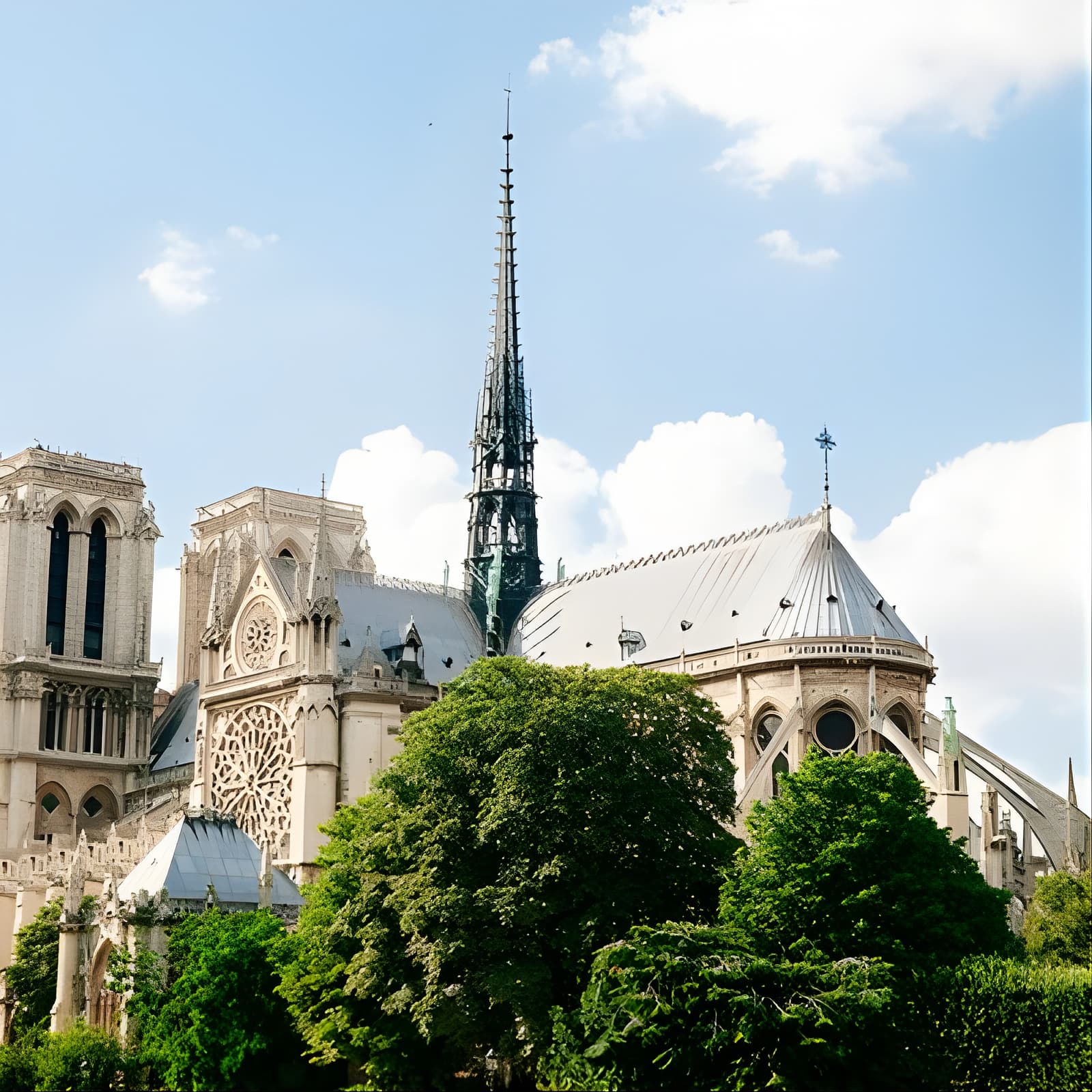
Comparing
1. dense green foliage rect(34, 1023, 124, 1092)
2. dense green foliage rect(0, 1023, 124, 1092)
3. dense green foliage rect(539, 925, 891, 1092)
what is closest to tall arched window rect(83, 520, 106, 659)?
dense green foliage rect(0, 1023, 124, 1092)

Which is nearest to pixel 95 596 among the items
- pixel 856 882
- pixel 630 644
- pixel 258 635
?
pixel 258 635

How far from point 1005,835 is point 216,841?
32188 mm

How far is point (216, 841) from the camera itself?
59750 millimetres

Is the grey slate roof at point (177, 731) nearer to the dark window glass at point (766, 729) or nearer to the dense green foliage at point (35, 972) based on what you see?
the dense green foliage at point (35, 972)

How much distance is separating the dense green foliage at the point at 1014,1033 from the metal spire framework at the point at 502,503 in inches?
1719

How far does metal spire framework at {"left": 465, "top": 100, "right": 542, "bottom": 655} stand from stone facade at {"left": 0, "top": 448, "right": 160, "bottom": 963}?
81.1 ft

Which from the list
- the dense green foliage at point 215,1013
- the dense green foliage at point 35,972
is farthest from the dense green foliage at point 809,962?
the dense green foliage at point 35,972

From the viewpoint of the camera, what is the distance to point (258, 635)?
7994cm

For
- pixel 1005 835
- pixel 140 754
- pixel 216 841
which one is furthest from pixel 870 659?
pixel 140 754

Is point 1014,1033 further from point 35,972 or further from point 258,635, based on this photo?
point 258,635

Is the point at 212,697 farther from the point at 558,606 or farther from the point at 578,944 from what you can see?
the point at 578,944

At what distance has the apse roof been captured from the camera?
70000 mm

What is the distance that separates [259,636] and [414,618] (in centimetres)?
684

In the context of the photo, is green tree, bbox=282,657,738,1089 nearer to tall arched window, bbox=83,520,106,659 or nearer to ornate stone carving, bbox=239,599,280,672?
ornate stone carving, bbox=239,599,280,672
